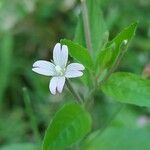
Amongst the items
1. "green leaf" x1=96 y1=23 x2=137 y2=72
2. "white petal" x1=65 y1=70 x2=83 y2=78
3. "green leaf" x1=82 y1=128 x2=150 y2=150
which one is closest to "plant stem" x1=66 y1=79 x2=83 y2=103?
"white petal" x1=65 y1=70 x2=83 y2=78

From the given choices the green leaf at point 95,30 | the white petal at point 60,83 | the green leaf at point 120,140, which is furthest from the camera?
the green leaf at point 120,140

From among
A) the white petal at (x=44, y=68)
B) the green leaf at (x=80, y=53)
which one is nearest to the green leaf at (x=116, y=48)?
the green leaf at (x=80, y=53)

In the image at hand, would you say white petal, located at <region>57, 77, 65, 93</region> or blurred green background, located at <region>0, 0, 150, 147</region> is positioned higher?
white petal, located at <region>57, 77, 65, 93</region>

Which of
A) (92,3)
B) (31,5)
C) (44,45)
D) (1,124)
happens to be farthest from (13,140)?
(92,3)

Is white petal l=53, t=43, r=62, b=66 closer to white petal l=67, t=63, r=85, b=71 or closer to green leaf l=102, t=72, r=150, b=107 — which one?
white petal l=67, t=63, r=85, b=71

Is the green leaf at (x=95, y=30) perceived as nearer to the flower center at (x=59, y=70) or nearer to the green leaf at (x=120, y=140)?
the flower center at (x=59, y=70)

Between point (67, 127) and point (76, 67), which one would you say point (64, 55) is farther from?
point (67, 127)
